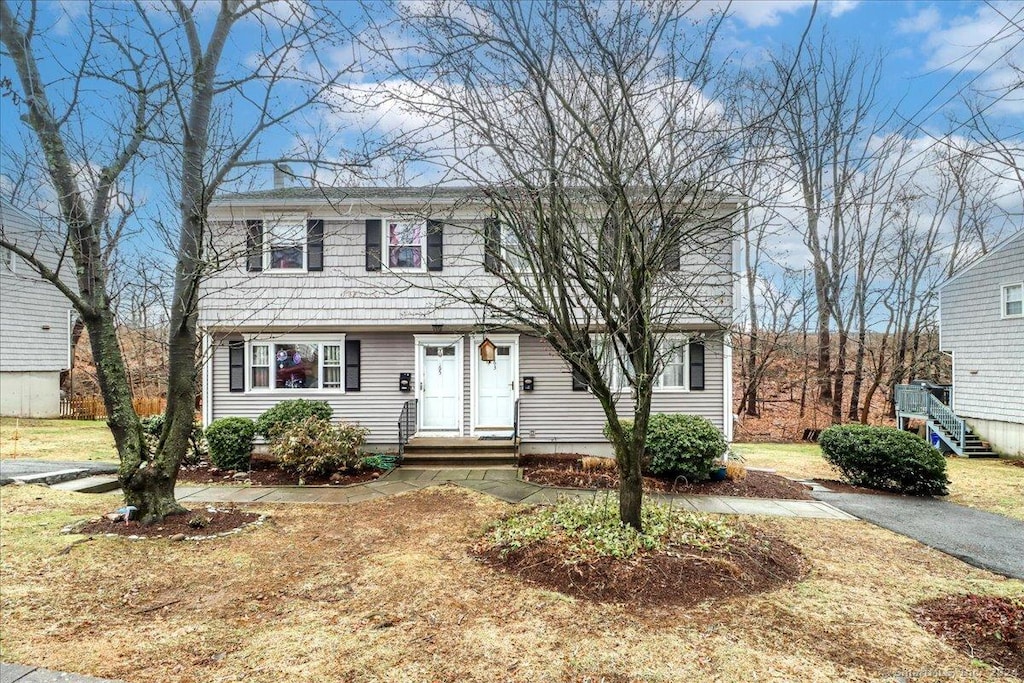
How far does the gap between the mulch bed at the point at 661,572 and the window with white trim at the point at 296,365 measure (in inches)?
310

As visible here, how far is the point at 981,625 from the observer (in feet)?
13.1

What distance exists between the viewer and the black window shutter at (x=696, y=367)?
11805 millimetres

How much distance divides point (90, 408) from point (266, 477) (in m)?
15.1

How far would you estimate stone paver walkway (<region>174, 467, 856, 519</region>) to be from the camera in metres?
7.54

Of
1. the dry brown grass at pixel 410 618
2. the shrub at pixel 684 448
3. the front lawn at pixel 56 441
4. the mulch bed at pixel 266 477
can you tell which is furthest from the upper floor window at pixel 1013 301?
the front lawn at pixel 56 441

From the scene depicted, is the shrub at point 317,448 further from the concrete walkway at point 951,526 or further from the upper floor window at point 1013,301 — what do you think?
the upper floor window at point 1013,301

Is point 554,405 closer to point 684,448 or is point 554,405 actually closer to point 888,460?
point 684,448

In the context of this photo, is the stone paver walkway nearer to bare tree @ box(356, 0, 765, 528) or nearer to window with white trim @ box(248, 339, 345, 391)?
bare tree @ box(356, 0, 765, 528)

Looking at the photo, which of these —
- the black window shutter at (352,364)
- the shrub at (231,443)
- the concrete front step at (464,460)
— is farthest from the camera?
the black window shutter at (352,364)

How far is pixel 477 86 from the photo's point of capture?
543 cm

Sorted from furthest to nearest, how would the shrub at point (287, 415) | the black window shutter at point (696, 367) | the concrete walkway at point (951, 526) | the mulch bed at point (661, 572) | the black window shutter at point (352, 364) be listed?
the black window shutter at point (352, 364)
the black window shutter at point (696, 367)
the shrub at point (287, 415)
the concrete walkway at point (951, 526)
the mulch bed at point (661, 572)

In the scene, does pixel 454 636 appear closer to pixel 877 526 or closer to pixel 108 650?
pixel 108 650

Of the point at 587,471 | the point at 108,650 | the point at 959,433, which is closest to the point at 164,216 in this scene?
the point at 108,650

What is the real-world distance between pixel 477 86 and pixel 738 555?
5381mm
